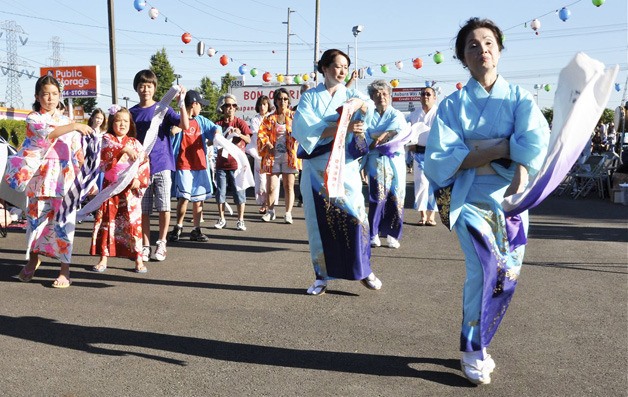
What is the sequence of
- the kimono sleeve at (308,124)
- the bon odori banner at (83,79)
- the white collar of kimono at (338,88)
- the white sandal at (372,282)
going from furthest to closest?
the bon odori banner at (83,79) < the white sandal at (372,282) < the white collar of kimono at (338,88) < the kimono sleeve at (308,124)

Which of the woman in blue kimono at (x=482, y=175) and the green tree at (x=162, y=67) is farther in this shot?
A: the green tree at (x=162, y=67)

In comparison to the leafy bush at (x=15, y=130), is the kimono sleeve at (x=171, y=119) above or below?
above

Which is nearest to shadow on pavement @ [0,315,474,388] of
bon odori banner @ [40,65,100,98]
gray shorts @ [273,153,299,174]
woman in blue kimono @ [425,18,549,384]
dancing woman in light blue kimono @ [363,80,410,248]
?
woman in blue kimono @ [425,18,549,384]

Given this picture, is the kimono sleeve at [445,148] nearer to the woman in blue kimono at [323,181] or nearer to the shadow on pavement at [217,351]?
the shadow on pavement at [217,351]

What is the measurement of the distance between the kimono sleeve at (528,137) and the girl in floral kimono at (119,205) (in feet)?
12.8

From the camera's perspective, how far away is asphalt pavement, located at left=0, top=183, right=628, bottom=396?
377cm

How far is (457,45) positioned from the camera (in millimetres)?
4043

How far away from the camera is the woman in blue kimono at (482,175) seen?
3742mm

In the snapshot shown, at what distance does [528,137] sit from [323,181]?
2.30 m

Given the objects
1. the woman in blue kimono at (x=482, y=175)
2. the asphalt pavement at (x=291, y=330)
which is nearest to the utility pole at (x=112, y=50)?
the asphalt pavement at (x=291, y=330)

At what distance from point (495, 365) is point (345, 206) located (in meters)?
1.97

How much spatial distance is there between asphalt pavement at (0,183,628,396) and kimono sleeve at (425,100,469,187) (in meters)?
1.07

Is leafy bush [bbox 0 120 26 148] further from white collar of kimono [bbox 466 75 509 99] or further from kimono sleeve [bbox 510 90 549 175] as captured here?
kimono sleeve [bbox 510 90 549 175]

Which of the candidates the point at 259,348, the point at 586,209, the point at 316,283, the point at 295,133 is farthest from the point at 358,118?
the point at 586,209
